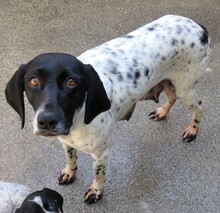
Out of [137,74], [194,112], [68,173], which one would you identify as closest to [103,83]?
[137,74]

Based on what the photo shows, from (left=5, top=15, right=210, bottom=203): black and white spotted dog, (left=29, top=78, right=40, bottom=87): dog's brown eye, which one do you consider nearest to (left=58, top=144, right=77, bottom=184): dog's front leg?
(left=5, top=15, right=210, bottom=203): black and white spotted dog

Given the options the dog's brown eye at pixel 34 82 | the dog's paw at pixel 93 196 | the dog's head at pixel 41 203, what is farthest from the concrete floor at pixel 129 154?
the dog's brown eye at pixel 34 82

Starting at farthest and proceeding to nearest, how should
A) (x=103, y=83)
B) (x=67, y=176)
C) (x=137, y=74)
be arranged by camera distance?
(x=67, y=176), (x=137, y=74), (x=103, y=83)

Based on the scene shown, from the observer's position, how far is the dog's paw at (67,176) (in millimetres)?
3422

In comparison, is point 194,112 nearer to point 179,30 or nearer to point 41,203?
point 179,30

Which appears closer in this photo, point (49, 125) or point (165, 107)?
point (49, 125)

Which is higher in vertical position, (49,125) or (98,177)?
(49,125)

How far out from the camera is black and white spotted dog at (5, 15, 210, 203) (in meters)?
2.44

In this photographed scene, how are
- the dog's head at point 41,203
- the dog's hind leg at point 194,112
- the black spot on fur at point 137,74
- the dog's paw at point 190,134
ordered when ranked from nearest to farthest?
the dog's head at point 41,203 < the black spot on fur at point 137,74 < the dog's hind leg at point 194,112 < the dog's paw at point 190,134

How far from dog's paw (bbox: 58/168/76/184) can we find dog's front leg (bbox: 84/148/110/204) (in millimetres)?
157

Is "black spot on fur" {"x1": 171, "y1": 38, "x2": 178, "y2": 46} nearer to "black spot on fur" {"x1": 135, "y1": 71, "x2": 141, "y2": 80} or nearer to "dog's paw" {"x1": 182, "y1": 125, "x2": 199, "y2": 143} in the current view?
"black spot on fur" {"x1": 135, "y1": 71, "x2": 141, "y2": 80}

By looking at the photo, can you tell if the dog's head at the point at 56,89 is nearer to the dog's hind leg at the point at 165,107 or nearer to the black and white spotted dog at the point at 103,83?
the black and white spotted dog at the point at 103,83

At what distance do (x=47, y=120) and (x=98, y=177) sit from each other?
95cm

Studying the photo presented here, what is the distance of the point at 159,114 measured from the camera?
3.81 metres
